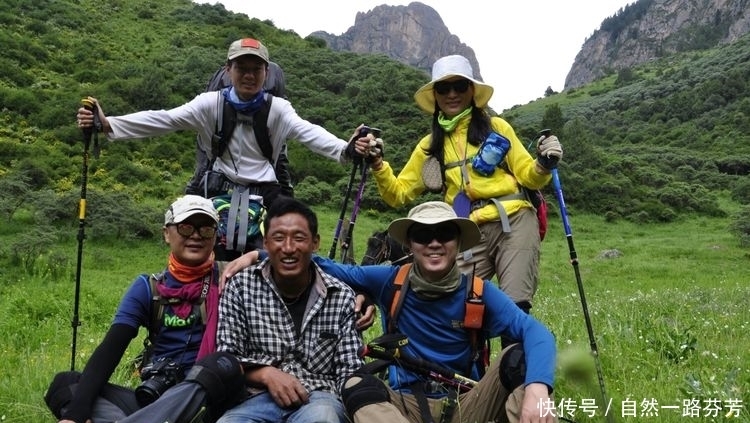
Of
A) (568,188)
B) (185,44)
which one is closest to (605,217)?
(568,188)

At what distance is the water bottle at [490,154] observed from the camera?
5137 millimetres

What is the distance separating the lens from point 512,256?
506 cm

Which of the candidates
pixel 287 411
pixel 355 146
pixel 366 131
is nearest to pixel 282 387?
pixel 287 411

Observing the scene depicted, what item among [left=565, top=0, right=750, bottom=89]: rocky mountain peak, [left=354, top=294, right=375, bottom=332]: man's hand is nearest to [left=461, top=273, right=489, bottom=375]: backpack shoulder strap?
[left=354, top=294, right=375, bottom=332]: man's hand

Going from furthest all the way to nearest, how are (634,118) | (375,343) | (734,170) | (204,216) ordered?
(634,118), (734,170), (204,216), (375,343)

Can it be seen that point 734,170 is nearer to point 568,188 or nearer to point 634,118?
point 568,188

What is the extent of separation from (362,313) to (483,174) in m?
1.57

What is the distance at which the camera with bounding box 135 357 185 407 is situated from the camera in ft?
13.3

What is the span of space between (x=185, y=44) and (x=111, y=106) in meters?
23.9

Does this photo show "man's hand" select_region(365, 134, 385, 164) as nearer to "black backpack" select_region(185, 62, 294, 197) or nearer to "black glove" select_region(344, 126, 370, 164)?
"black glove" select_region(344, 126, 370, 164)

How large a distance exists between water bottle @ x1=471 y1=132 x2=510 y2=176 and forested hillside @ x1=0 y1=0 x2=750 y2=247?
19.1 meters

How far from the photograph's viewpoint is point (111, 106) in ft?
123

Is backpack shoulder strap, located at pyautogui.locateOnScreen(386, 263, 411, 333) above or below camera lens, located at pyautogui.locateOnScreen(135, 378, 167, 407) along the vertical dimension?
above

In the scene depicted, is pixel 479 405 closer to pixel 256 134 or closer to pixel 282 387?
pixel 282 387
